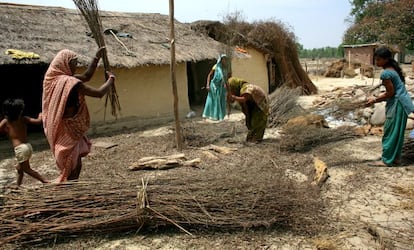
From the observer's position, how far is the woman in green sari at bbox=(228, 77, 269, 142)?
19.2 ft

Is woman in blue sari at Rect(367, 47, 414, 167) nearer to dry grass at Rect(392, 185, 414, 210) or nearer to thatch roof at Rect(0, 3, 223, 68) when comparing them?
dry grass at Rect(392, 185, 414, 210)

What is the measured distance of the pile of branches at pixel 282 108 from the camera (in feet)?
25.6

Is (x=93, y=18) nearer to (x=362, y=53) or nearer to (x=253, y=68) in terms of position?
(x=253, y=68)

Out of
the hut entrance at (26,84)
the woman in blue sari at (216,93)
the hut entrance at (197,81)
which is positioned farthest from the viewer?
the hut entrance at (197,81)

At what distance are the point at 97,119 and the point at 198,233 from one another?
18.9 feet

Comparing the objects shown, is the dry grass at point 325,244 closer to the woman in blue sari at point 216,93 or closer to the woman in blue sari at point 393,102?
the woman in blue sari at point 393,102

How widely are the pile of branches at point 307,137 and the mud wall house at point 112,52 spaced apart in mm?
4008

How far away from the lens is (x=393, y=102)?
459cm

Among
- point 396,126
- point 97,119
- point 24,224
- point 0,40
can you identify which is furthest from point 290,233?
point 0,40

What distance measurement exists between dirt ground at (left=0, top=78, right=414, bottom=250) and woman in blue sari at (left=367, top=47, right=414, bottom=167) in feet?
1.10

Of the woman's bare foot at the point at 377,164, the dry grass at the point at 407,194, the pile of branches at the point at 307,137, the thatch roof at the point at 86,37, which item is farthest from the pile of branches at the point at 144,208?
the thatch roof at the point at 86,37

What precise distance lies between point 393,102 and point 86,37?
22.3 ft

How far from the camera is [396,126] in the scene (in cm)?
456

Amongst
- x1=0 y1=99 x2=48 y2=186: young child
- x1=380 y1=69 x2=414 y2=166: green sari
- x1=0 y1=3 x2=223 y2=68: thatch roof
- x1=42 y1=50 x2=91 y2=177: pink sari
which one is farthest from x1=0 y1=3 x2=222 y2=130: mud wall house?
x1=380 y1=69 x2=414 y2=166: green sari
